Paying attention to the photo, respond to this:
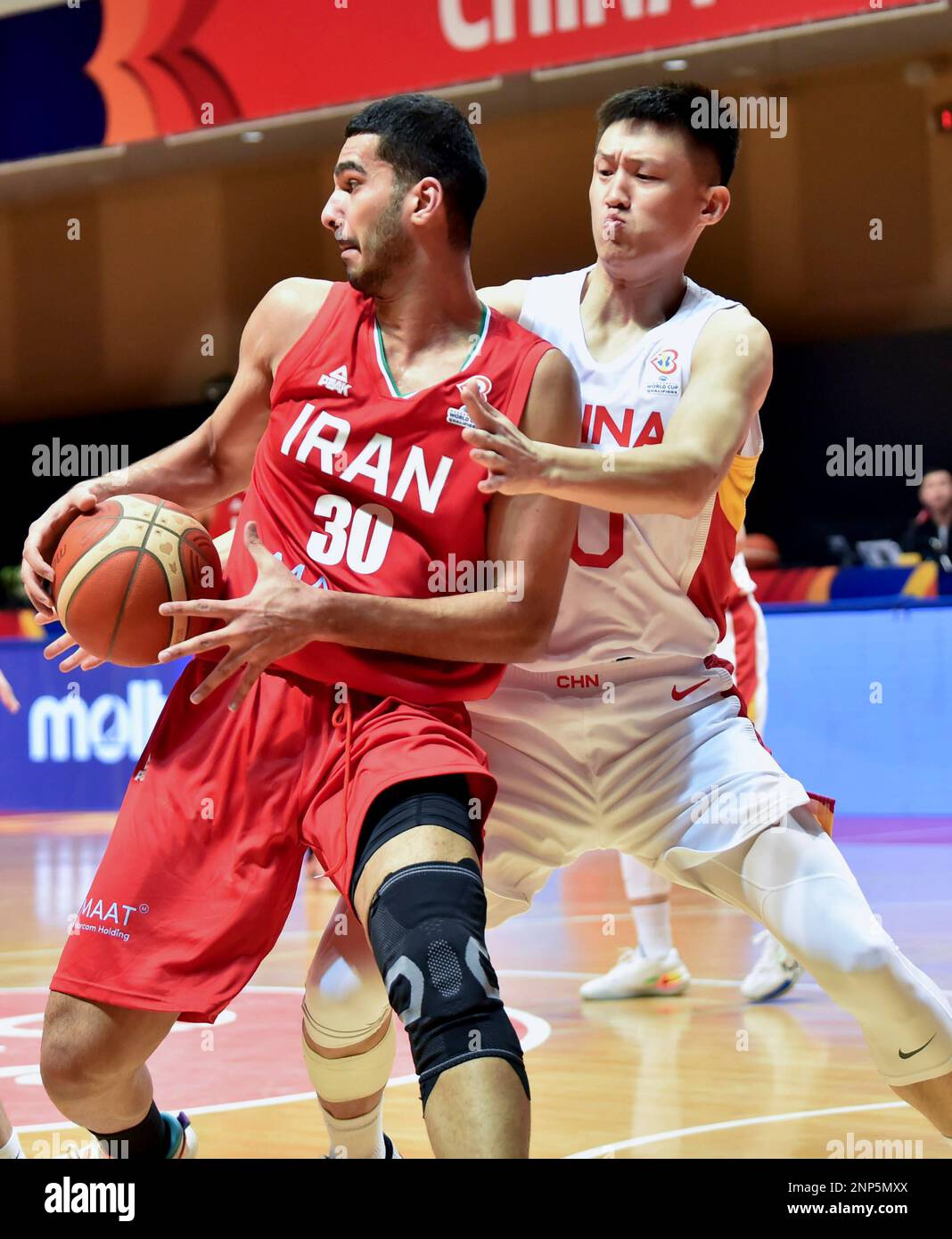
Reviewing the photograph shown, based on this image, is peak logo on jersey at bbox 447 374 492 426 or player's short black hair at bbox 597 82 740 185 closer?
peak logo on jersey at bbox 447 374 492 426

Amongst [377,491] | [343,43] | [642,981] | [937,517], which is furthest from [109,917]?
[343,43]

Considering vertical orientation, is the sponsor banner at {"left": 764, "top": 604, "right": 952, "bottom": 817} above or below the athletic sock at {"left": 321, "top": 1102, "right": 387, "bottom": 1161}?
below

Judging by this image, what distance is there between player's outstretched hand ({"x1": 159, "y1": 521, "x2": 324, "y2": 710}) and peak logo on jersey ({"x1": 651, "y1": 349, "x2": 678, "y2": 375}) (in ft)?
3.15

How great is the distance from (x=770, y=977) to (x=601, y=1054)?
904 millimetres

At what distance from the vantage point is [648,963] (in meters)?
5.33

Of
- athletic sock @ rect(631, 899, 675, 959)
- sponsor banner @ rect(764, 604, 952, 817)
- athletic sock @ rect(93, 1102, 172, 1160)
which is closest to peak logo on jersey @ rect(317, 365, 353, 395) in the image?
athletic sock @ rect(93, 1102, 172, 1160)

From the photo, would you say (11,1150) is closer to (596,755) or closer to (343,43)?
(596,755)

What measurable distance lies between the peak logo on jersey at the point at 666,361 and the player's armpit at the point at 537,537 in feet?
1.22

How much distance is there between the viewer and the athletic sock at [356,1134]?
123 inches

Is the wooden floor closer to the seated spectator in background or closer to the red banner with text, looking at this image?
the seated spectator in background

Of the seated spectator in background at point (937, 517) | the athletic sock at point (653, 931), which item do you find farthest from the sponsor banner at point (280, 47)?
the athletic sock at point (653, 931)

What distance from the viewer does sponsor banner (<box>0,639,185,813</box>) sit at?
10500mm

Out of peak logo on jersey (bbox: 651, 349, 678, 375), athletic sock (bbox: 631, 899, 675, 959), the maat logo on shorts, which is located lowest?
athletic sock (bbox: 631, 899, 675, 959)
